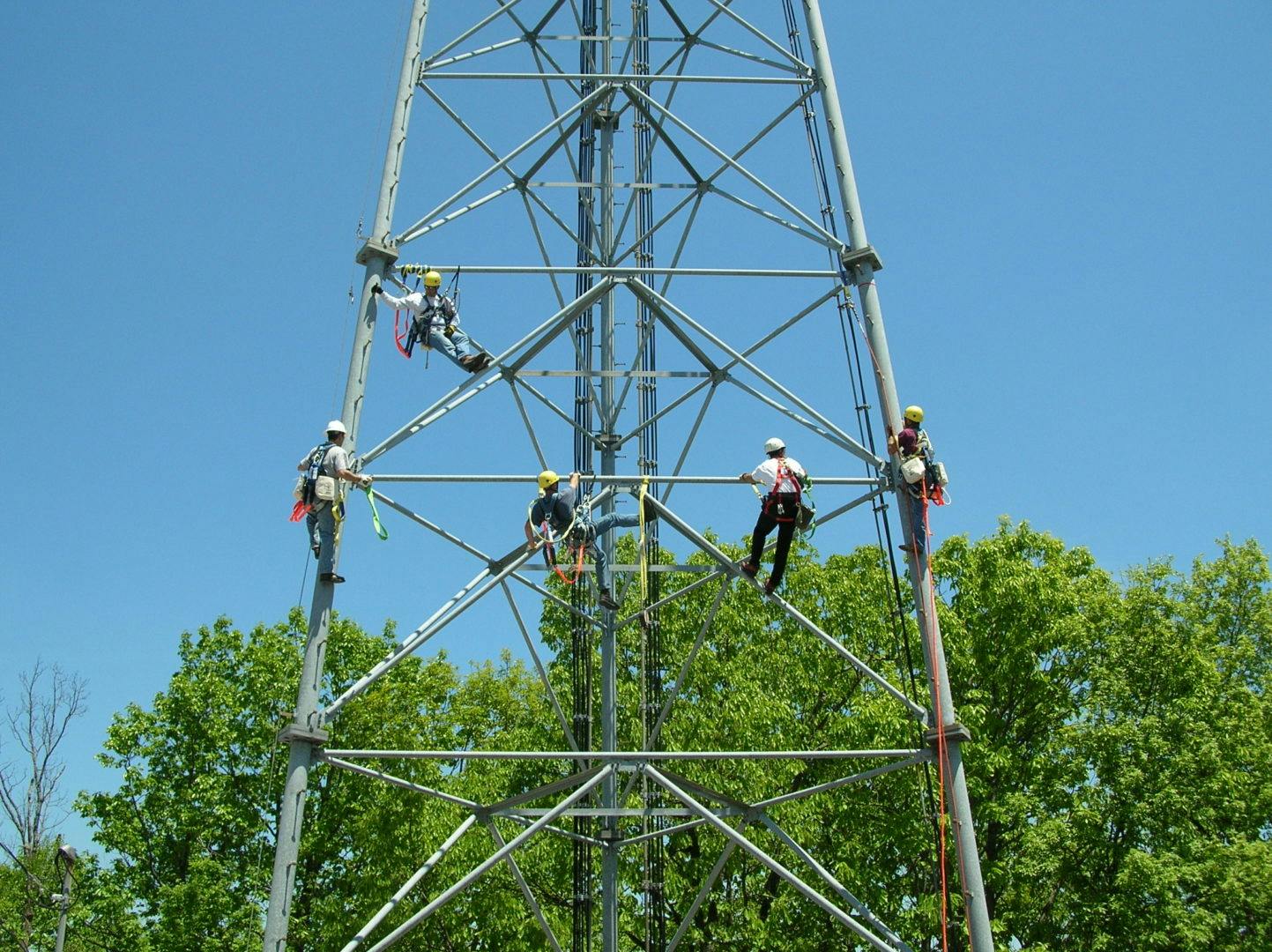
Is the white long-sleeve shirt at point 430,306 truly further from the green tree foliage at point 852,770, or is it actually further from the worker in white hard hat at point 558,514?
the green tree foliage at point 852,770

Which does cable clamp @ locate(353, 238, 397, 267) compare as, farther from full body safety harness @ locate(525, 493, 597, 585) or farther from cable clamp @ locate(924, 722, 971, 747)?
cable clamp @ locate(924, 722, 971, 747)

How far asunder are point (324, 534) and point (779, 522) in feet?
12.8

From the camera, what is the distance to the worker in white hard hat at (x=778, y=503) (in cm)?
1161

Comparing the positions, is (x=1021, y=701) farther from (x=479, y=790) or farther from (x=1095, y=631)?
(x=479, y=790)

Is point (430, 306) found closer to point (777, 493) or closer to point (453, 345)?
point (453, 345)

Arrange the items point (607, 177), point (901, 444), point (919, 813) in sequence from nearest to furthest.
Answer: point (901, 444)
point (607, 177)
point (919, 813)

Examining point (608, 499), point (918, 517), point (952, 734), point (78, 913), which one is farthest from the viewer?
point (78, 913)

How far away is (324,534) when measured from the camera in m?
11.1

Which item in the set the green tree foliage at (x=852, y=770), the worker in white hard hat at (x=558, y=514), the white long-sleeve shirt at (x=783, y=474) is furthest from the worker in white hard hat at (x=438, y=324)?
the green tree foliage at (x=852, y=770)

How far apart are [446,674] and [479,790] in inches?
266

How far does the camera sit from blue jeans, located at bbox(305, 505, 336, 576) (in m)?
10.9

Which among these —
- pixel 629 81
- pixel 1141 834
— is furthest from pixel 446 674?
pixel 629 81

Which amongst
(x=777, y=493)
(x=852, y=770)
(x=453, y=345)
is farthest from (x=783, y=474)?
(x=852, y=770)

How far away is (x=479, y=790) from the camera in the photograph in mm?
22922
